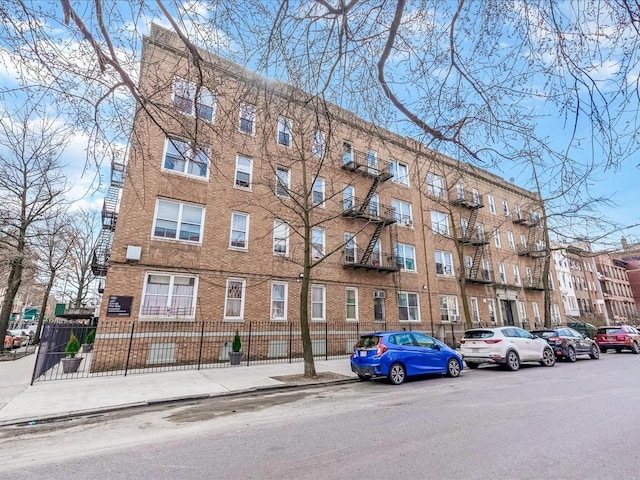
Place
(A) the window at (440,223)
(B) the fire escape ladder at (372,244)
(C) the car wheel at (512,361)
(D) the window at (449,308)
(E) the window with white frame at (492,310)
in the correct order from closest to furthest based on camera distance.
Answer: (C) the car wheel at (512,361), (B) the fire escape ladder at (372,244), (D) the window at (449,308), (A) the window at (440,223), (E) the window with white frame at (492,310)

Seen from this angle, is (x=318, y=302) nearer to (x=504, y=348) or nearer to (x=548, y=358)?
(x=504, y=348)

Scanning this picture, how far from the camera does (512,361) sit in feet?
39.9

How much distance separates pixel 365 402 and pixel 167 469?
4422 mm

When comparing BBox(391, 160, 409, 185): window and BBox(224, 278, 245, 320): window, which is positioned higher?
BBox(391, 160, 409, 185): window

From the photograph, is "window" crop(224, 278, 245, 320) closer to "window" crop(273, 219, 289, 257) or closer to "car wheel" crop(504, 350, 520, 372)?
"window" crop(273, 219, 289, 257)

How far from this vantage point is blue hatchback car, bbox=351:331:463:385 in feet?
32.0

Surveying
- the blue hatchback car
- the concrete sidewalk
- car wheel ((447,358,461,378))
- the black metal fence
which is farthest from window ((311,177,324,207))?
car wheel ((447,358,461,378))

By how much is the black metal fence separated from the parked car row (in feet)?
16.0

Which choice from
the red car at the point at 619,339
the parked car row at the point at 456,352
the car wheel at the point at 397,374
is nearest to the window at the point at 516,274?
the red car at the point at 619,339

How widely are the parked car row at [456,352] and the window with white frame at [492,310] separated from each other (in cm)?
823

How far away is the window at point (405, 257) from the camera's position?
20.8m

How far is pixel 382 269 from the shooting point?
18984 millimetres

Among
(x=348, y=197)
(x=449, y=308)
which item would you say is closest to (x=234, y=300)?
(x=348, y=197)

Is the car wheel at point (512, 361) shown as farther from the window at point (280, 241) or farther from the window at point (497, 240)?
the window at point (497, 240)
